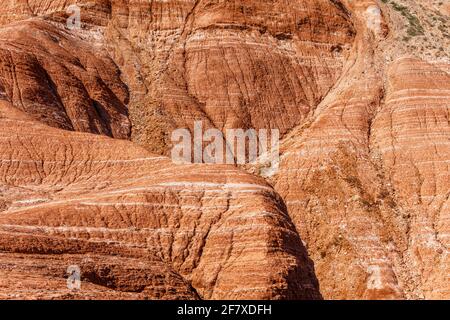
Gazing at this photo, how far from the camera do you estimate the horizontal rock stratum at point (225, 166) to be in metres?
54.4

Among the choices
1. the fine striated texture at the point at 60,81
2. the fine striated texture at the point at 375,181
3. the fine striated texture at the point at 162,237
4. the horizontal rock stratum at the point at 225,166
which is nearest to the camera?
the fine striated texture at the point at 162,237

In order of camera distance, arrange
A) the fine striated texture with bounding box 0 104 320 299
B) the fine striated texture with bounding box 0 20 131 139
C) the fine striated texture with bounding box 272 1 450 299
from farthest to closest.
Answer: the fine striated texture with bounding box 0 20 131 139 < the fine striated texture with bounding box 272 1 450 299 < the fine striated texture with bounding box 0 104 320 299

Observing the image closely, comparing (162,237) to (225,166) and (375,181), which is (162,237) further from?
(375,181)

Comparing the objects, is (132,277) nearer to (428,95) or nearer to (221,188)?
(221,188)

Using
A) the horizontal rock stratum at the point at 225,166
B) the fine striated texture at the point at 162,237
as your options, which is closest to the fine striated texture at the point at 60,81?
the horizontal rock stratum at the point at 225,166

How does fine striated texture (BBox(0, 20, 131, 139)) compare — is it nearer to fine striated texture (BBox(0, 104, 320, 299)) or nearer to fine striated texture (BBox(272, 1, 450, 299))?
fine striated texture (BBox(272, 1, 450, 299))

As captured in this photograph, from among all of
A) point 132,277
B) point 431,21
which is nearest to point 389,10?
point 431,21

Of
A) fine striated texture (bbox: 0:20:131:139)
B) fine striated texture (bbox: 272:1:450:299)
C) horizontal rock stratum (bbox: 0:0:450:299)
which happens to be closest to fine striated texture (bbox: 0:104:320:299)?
horizontal rock stratum (bbox: 0:0:450:299)

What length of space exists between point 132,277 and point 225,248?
5887 millimetres

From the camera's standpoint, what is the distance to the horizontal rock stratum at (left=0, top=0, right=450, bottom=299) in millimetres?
54375

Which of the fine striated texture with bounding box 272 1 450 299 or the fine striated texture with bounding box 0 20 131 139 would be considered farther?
the fine striated texture with bounding box 0 20 131 139

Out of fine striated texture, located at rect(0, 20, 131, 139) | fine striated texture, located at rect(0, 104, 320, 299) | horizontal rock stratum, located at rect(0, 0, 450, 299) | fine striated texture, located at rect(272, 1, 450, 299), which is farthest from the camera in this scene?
fine striated texture, located at rect(0, 20, 131, 139)

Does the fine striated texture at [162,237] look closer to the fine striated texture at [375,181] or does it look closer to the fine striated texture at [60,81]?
the fine striated texture at [60,81]

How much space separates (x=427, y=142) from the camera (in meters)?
88.9
